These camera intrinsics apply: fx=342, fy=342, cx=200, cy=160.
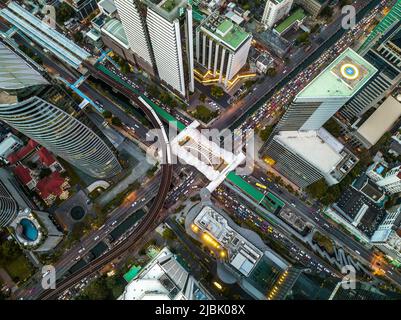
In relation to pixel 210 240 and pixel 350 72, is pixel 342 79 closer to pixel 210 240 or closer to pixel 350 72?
pixel 350 72

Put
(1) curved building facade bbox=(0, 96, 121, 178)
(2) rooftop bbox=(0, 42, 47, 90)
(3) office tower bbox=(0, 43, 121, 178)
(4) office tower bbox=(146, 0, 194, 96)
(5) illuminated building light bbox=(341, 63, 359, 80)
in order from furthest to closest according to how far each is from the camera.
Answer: (4) office tower bbox=(146, 0, 194, 96)
(5) illuminated building light bbox=(341, 63, 359, 80)
(1) curved building facade bbox=(0, 96, 121, 178)
(3) office tower bbox=(0, 43, 121, 178)
(2) rooftop bbox=(0, 42, 47, 90)

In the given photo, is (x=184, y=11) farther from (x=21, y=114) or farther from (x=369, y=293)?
(x=369, y=293)

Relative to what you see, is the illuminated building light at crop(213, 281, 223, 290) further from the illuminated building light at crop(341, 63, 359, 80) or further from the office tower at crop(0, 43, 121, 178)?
the illuminated building light at crop(341, 63, 359, 80)

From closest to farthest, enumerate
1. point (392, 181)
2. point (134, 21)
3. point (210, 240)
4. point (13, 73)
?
point (13, 73) → point (134, 21) → point (392, 181) → point (210, 240)

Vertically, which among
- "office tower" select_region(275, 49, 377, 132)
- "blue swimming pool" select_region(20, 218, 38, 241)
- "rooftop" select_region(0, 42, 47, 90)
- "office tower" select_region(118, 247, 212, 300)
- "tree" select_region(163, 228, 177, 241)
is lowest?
"blue swimming pool" select_region(20, 218, 38, 241)

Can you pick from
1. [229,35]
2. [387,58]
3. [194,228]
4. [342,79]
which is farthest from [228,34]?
[194,228]

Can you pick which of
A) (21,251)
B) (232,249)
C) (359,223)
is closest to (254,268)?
(232,249)

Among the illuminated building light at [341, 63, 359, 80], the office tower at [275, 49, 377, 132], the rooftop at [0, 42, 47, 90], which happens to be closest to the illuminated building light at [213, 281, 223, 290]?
the office tower at [275, 49, 377, 132]
